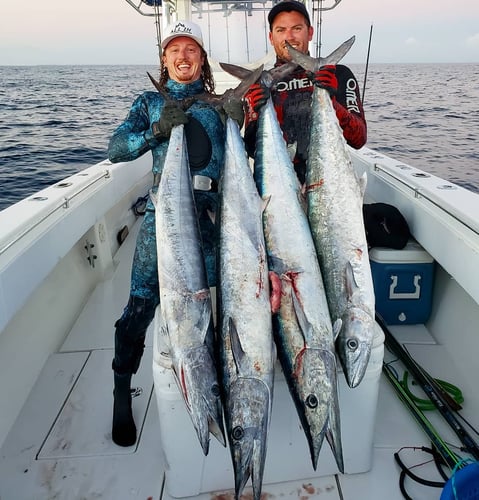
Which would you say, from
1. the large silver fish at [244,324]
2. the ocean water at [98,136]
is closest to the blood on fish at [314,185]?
the large silver fish at [244,324]

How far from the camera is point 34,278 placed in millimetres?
2258

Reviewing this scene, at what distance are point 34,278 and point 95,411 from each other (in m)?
0.77

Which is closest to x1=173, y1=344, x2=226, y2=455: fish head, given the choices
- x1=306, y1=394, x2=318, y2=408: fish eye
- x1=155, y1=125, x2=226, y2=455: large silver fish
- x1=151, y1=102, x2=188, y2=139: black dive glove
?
x1=155, y1=125, x2=226, y2=455: large silver fish

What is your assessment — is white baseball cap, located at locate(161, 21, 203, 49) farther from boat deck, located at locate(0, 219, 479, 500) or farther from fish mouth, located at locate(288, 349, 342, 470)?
boat deck, located at locate(0, 219, 479, 500)

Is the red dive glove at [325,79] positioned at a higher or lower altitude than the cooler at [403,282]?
higher

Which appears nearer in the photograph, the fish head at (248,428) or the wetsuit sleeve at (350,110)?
the fish head at (248,428)

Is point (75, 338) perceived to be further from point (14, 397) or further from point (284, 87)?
point (284, 87)

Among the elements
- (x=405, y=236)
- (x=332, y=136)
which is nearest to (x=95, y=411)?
(x=332, y=136)

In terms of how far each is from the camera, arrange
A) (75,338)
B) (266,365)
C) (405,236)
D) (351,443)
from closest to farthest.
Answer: (266,365)
(351,443)
(405,236)
(75,338)

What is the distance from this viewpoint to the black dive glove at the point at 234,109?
1.93 metres

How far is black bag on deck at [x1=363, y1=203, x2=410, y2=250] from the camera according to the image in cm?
286

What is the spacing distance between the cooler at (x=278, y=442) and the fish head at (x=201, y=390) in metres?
0.18

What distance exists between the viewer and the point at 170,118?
1.87 meters

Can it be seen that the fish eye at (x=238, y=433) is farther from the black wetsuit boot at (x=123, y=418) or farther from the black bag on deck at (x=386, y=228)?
the black bag on deck at (x=386, y=228)
